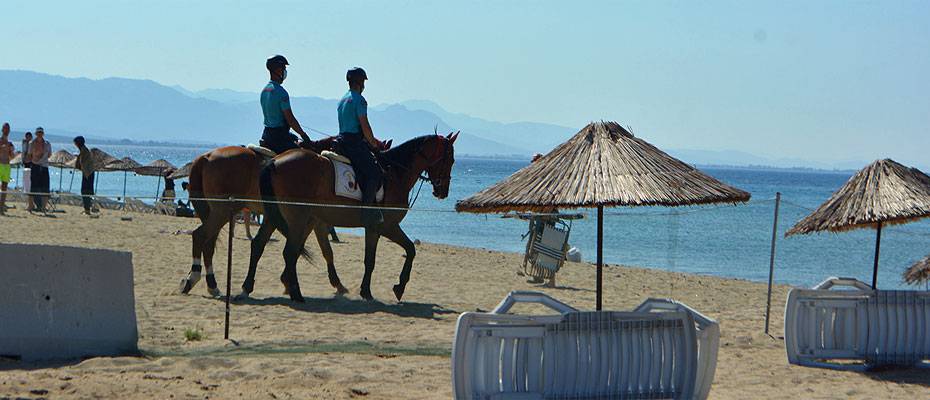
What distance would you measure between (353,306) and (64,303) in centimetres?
446

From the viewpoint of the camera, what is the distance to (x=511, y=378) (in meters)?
7.14

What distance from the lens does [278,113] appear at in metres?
Answer: 13.0

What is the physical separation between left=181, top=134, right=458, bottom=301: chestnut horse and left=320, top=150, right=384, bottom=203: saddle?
71 millimetres

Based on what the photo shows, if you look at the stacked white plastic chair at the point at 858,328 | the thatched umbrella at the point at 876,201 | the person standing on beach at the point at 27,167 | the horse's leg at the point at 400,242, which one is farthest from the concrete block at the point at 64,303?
the person standing on beach at the point at 27,167

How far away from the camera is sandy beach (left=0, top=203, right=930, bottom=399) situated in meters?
7.96

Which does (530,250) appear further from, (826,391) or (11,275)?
(11,275)

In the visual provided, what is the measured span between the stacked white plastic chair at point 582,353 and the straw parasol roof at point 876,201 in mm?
3533

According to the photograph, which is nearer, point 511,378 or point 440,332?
point 511,378

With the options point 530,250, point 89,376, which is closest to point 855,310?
point 89,376

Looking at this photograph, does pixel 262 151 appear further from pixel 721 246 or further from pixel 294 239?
pixel 721 246

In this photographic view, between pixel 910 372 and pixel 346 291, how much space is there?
21.8 ft

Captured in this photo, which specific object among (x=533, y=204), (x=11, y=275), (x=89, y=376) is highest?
(x=533, y=204)

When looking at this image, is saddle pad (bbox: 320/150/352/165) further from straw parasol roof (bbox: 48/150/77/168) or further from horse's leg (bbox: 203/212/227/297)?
straw parasol roof (bbox: 48/150/77/168)

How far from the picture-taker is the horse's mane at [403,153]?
1320 cm
